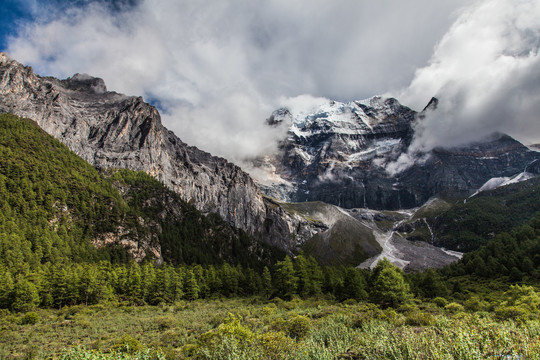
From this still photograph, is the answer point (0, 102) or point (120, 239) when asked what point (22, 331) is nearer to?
point (120, 239)

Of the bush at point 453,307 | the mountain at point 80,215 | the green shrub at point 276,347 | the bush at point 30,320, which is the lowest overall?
the bush at point 453,307

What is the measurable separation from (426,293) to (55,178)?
14208 cm

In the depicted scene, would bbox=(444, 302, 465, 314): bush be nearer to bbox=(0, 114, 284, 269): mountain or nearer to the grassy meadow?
the grassy meadow

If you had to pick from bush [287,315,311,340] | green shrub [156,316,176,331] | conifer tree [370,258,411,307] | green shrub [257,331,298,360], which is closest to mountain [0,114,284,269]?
green shrub [156,316,176,331]

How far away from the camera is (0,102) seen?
156m

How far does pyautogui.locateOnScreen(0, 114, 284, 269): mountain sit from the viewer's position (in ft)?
294

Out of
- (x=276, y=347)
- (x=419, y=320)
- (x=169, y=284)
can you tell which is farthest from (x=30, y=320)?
(x=419, y=320)

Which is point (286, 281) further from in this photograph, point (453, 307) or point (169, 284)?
point (169, 284)

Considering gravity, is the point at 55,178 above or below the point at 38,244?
above

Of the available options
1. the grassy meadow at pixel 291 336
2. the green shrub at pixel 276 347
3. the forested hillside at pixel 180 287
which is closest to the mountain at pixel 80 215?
the forested hillside at pixel 180 287

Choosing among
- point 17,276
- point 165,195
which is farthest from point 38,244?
point 165,195

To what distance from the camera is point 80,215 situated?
370 feet

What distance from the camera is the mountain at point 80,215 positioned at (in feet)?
294

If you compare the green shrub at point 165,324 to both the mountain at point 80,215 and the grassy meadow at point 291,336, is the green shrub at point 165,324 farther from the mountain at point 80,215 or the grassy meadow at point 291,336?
the mountain at point 80,215
